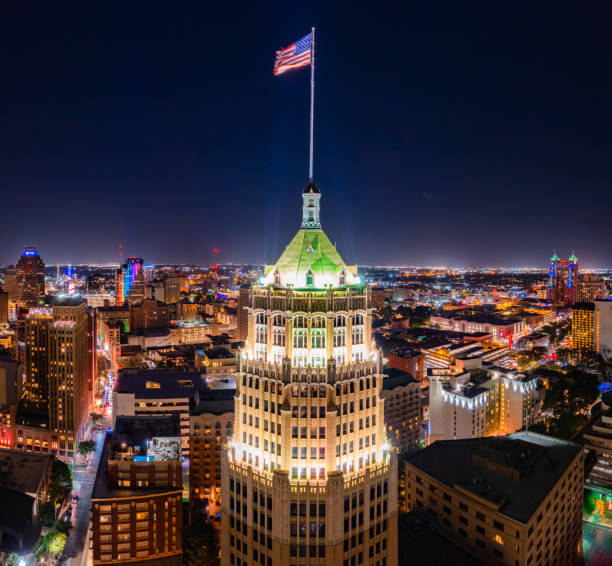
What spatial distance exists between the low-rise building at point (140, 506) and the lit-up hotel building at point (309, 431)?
41.0m

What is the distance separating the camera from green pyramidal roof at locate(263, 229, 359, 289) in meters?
46.7

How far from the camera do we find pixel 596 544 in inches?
3280

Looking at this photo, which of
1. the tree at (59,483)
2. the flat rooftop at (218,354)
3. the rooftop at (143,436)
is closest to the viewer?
the rooftop at (143,436)

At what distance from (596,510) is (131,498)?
88093 mm

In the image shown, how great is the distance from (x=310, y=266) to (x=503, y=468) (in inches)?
1887

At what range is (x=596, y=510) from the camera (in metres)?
91.2

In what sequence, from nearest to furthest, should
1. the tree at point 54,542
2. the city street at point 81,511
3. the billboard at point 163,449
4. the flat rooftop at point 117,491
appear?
1. the flat rooftop at point 117,491
2. the billboard at point 163,449
3. the tree at point 54,542
4. the city street at point 81,511

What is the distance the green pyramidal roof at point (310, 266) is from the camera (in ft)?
153

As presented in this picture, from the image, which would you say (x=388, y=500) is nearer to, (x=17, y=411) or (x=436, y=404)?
(x=436, y=404)

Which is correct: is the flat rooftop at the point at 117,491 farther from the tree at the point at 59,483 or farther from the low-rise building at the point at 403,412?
the low-rise building at the point at 403,412

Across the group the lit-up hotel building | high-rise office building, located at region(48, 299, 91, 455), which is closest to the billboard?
the lit-up hotel building

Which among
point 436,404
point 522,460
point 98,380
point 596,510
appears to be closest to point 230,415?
point 436,404

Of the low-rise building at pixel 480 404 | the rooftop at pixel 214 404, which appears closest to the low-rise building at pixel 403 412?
the low-rise building at pixel 480 404

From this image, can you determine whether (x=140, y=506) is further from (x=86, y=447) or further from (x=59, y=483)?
(x=86, y=447)
